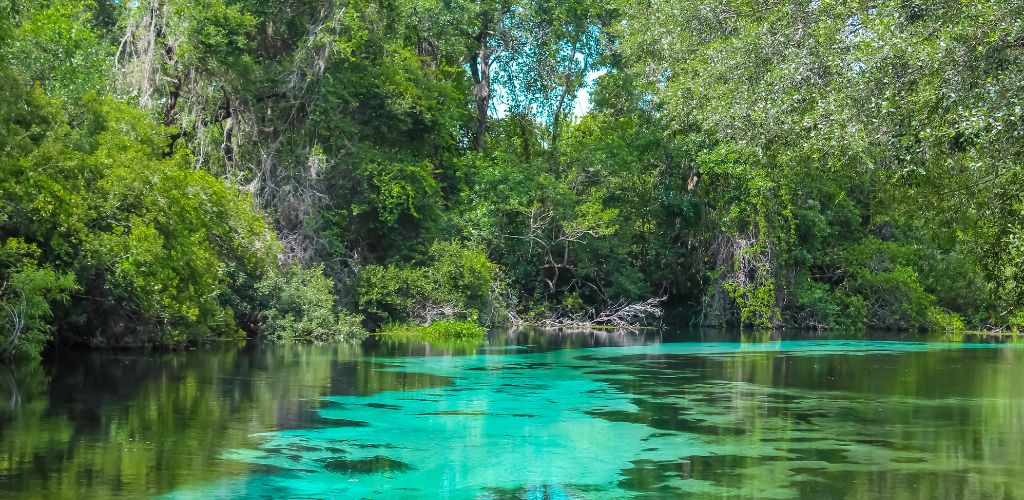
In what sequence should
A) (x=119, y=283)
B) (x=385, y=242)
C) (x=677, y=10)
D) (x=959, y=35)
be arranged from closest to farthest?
(x=959, y=35) → (x=119, y=283) → (x=677, y=10) → (x=385, y=242)

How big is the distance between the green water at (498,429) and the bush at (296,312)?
5.16 meters

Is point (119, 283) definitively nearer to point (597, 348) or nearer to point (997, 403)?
point (597, 348)

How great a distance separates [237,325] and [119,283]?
23.0 ft

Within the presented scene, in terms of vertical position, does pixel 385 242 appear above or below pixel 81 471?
above

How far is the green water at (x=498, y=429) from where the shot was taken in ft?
24.0

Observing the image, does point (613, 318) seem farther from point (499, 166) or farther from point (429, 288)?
point (429, 288)

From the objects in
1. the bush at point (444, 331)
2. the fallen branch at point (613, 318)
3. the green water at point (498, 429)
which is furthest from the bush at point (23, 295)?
the fallen branch at point (613, 318)

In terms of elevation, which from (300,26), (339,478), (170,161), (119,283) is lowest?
(339,478)

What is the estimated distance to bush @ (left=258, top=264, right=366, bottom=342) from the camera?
77.2 feet

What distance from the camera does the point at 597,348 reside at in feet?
75.5

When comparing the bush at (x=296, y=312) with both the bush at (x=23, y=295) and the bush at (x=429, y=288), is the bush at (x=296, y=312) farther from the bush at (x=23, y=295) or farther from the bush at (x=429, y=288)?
the bush at (x=23, y=295)

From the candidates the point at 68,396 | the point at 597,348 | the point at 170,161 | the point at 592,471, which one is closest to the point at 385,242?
the point at 597,348

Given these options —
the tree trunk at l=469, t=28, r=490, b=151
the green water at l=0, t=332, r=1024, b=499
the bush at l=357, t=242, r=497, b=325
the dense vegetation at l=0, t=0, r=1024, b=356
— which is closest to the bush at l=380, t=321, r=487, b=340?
the bush at l=357, t=242, r=497, b=325

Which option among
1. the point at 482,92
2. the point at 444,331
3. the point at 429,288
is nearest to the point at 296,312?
the point at 444,331
